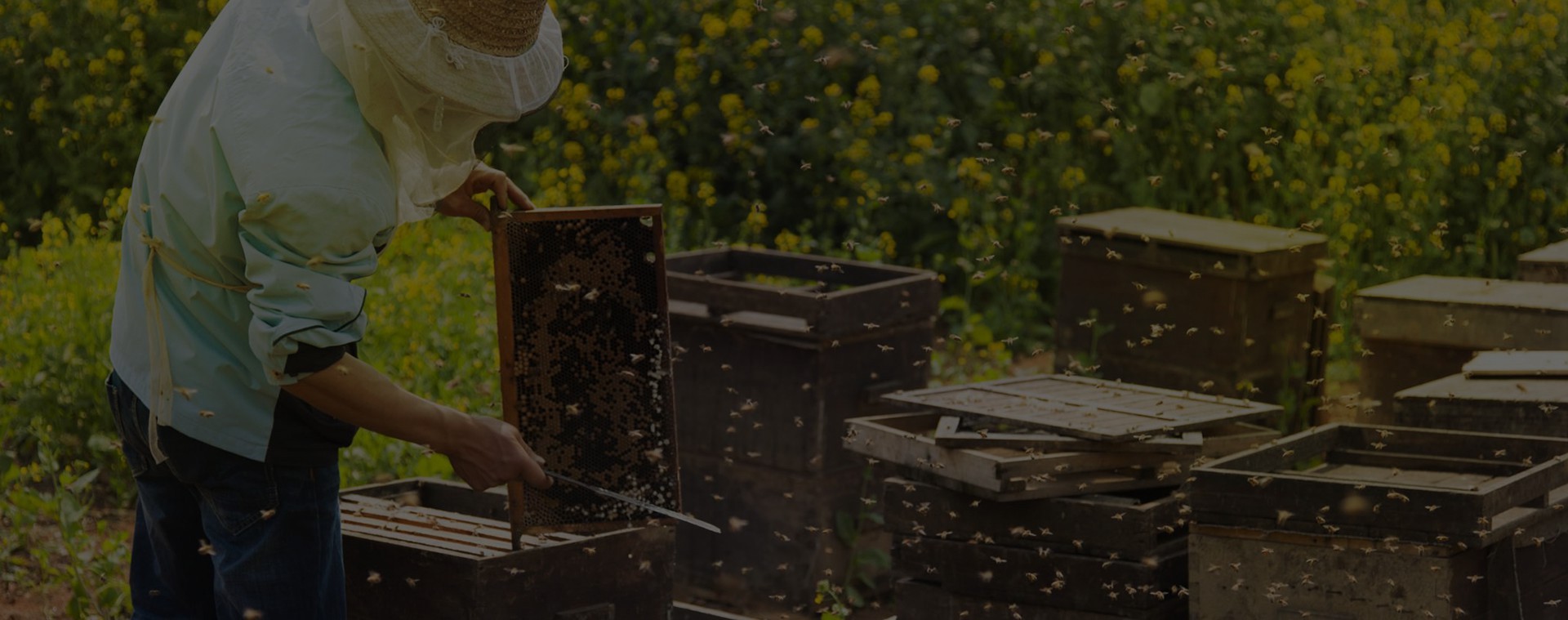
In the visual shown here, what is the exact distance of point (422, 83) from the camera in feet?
8.23

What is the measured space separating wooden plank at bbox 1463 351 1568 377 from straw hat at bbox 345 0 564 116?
2.75m

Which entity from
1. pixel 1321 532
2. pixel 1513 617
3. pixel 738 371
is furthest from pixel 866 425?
pixel 1513 617

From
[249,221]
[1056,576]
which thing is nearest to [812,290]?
[1056,576]

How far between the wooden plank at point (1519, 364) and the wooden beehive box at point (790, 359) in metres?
1.43

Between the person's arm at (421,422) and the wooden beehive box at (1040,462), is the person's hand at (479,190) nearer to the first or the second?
the person's arm at (421,422)

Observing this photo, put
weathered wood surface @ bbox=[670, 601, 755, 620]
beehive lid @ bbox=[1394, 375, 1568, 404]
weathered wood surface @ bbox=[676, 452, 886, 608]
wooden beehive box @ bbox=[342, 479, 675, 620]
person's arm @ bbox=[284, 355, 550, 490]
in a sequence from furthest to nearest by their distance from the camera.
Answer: weathered wood surface @ bbox=[676, 452, 886, 608] < beehive lid @ bbox=[1394, 375, 1568, 404] < weathered wood surface @ bbox=[670, 601, 755, 620] < wooden beehive box @ bbox=[342, 479, 675, 620] < person's arm @ bbox=[284, 355, 550, 490]

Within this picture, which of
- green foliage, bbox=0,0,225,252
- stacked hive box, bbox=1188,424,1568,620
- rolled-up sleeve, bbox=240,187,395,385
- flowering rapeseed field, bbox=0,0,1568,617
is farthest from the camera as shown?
green foliage, bbox=0,0,225,252

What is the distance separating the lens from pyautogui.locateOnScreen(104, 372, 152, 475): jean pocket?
2.81m

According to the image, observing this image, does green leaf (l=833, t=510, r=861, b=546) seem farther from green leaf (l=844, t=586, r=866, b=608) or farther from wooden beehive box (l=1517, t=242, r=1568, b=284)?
wooden beehive box (l=1517, t=242, r=1568, b=284)

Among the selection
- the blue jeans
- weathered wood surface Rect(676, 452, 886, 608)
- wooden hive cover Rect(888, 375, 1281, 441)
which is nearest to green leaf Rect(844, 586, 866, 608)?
weathered wood surface Rect(676, 452, 886, 608)

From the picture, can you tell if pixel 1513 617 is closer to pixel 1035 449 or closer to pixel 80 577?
pixel 1035 449

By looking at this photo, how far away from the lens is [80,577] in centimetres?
420

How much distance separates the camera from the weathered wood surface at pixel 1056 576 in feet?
11.5

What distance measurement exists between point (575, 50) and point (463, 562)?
545cm
